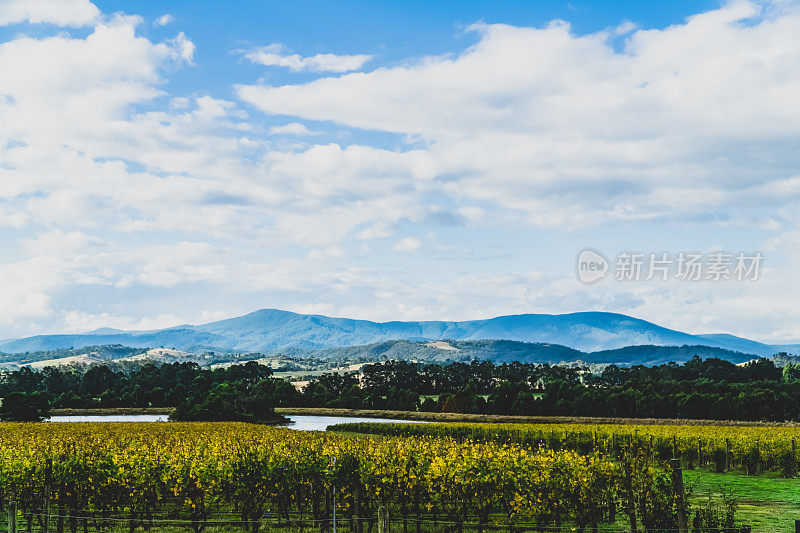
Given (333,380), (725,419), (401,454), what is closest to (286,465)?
(401,454)

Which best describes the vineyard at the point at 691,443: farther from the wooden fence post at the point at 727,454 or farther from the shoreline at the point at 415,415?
the shoreline at the point at 415,415

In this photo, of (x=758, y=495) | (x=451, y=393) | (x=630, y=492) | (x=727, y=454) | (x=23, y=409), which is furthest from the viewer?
(x=451, y=393)

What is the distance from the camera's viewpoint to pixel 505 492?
23.3 m

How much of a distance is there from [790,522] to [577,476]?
993 cm

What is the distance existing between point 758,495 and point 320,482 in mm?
21458

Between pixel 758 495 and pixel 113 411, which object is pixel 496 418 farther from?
pixel 113 411

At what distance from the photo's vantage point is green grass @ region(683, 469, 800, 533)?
2580cm

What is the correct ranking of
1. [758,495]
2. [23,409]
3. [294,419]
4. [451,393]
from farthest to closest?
[451,393] → [294,419] → [23,409] → [758,495]

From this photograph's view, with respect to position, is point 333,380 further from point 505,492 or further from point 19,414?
point 505,492

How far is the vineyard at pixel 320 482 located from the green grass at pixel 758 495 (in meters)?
2.81

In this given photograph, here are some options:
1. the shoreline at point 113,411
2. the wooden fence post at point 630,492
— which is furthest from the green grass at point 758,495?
the shoreline at point 113,411

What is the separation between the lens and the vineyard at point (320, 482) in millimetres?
22938

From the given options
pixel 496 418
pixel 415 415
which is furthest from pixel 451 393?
pixel 496 418

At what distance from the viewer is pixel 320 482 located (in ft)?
83.7
